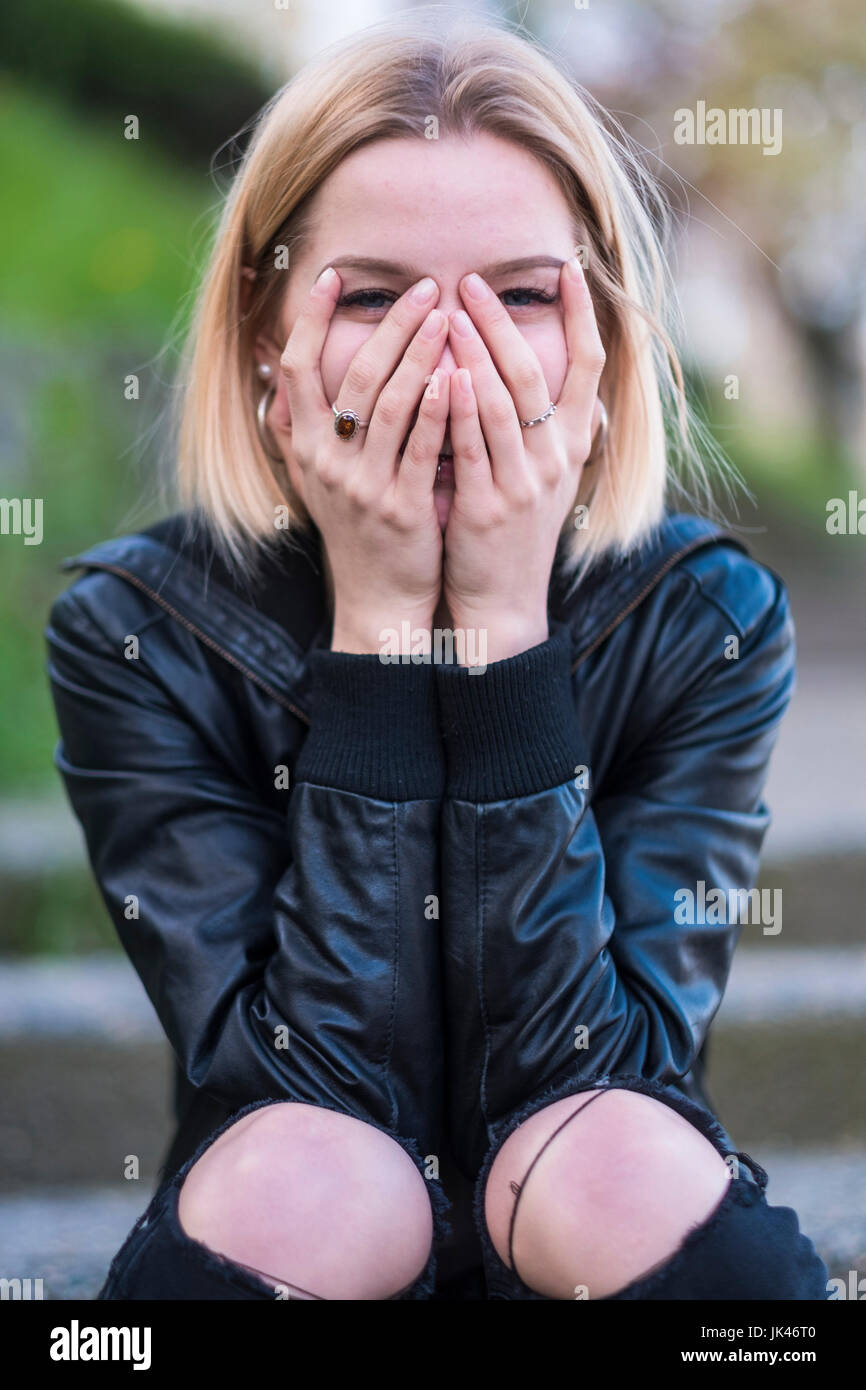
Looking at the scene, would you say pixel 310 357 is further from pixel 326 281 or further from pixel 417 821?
pixel 417 821

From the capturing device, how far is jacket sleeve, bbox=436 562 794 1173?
55.3 inches

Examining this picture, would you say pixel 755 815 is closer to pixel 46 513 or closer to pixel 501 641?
pixel 501 641

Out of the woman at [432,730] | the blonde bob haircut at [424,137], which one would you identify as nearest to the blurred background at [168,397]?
the blonde bob haircut at [424,137]

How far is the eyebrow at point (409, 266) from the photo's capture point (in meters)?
1.47

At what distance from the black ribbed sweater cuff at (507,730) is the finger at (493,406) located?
0.72ft

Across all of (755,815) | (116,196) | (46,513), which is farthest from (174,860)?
(116,196)

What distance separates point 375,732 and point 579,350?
0.54 meters

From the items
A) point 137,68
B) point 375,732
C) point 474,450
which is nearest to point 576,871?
point 375,732

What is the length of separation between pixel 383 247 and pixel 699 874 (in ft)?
2.84

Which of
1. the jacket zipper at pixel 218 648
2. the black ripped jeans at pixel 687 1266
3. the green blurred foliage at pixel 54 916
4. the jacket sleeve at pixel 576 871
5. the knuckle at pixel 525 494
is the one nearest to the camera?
the black ripped jeans at pixel 687 1266

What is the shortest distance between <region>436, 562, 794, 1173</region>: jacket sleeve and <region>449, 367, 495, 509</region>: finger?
0.71 feet

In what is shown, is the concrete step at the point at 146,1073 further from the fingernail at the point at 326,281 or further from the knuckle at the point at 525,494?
the fingernail at the point at 326,281

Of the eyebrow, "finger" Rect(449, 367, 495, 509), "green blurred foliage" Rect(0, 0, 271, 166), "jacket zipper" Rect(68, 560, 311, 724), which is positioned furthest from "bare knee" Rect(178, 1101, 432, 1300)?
"green blurred foliage" Rect(0, 0, 271, 166)

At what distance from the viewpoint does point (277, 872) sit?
62.9 inches
